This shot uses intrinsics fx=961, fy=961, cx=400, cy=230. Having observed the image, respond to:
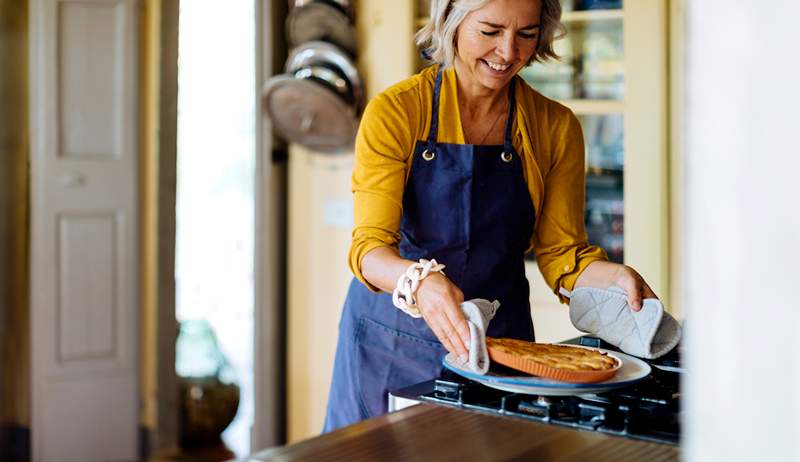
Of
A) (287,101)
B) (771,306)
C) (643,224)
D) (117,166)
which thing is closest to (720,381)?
(771,306)

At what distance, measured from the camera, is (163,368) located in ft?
Result: 13.6

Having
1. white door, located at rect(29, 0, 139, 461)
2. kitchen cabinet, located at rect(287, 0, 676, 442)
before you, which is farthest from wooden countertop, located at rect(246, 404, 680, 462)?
white door, located at rect(29, 0, 139, 461)

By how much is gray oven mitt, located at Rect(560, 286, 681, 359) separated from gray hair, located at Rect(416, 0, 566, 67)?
508 mm

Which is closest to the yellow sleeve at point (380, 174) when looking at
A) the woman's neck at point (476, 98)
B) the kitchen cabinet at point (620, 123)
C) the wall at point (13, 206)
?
the woman's neck at point (476, 98)

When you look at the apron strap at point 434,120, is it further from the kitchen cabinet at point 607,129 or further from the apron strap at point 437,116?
the kitchen cabinet at point 607,129

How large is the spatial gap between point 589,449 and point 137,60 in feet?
10.5

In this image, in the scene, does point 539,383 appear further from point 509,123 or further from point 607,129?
point 607,129

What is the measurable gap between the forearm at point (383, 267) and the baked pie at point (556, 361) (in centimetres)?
23

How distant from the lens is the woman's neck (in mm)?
2010

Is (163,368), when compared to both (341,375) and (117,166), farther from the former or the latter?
(341,375)

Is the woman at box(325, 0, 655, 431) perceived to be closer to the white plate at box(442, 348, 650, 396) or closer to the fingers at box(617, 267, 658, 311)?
the fingers at box(617, 267, 658, 311)

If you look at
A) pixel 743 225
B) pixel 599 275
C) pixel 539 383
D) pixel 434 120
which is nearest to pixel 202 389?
pixel 434 120

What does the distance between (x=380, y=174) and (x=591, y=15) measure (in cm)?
158

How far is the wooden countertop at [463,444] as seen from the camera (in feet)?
3.91
